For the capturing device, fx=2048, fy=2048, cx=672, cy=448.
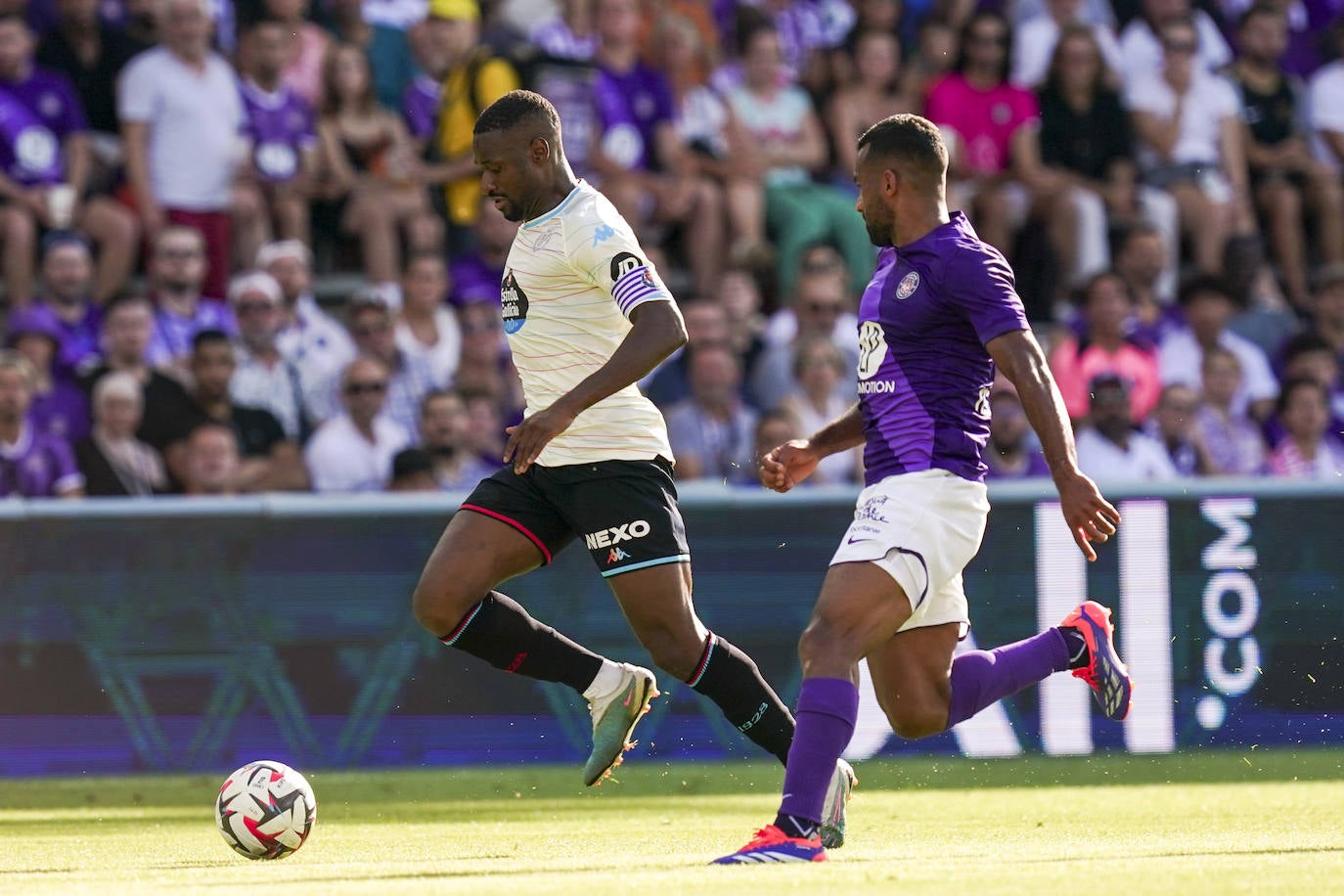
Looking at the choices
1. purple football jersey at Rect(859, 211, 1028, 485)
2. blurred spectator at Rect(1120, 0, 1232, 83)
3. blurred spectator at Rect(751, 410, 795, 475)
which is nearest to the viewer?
purple football jersey at Rect(859, 211, 1028, 485)

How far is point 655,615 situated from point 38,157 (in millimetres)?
7183

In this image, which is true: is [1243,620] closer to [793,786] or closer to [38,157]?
[793,786]

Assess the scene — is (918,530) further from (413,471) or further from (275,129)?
(275,129)

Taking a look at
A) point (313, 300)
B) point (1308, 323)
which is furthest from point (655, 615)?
point (1308, 323)

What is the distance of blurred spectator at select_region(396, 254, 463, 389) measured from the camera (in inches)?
480

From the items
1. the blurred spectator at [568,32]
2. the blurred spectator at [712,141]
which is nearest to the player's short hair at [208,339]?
the blurred spectator at [568,32]

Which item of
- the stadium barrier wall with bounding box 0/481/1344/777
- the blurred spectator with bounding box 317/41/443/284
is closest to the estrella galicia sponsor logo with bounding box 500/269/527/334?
the stadium barrier wall with bounding box 0/481/1344/777

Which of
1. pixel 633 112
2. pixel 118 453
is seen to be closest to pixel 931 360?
pixel 118 453

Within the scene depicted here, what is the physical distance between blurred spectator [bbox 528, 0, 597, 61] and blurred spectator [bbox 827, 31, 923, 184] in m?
1.80

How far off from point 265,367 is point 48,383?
121cm

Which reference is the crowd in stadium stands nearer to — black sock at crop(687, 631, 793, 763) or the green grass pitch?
the green grass pitch

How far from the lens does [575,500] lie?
6.86 metres

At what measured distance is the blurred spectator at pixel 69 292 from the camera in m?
11.9

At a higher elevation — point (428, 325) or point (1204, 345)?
point (428, 325)
